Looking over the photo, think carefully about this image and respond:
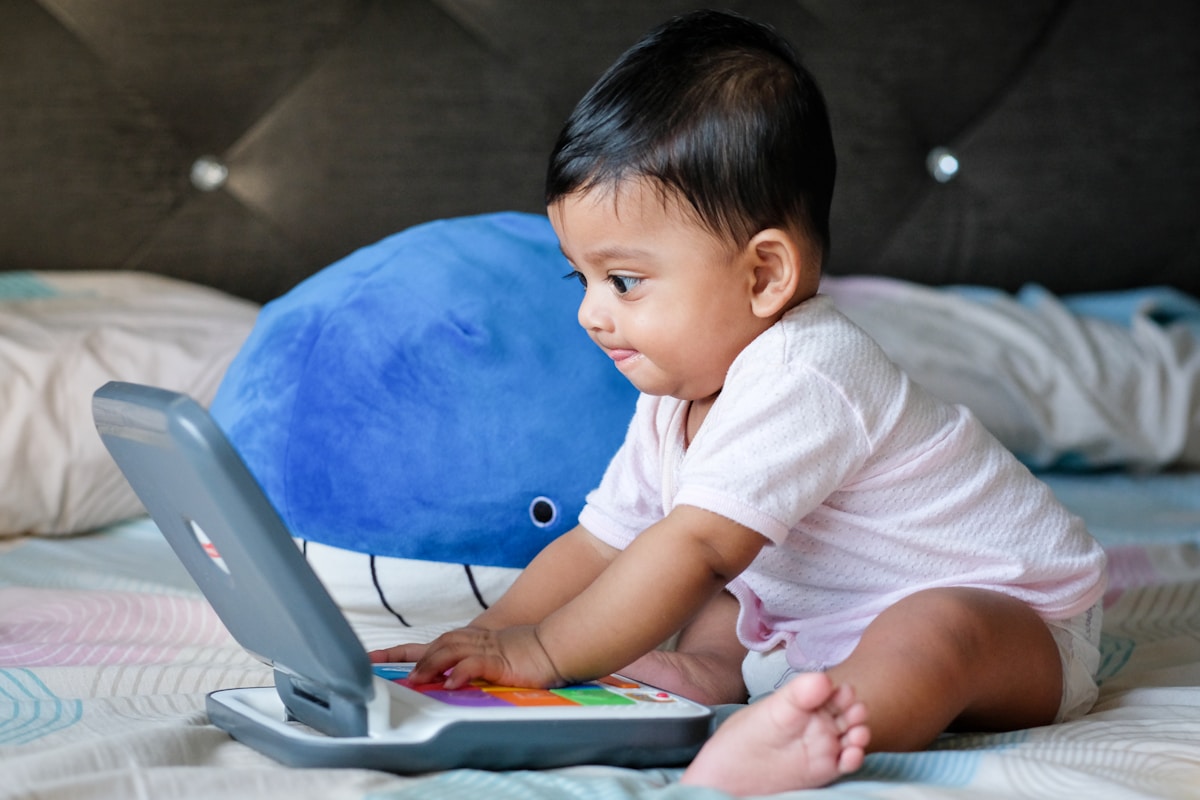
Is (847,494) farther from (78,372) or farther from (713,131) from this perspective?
(78,372)

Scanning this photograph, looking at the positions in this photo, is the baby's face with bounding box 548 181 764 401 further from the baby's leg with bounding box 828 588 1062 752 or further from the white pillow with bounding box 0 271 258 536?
the white pillow with bounding box 0 271 258 536

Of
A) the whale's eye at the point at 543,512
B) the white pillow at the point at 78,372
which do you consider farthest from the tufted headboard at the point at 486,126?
the whale's eye at the point at 543,512

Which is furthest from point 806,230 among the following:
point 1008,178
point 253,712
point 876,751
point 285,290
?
point 1008,178

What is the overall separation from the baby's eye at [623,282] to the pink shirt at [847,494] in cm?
9

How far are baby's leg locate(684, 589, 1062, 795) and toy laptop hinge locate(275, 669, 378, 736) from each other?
18 centimetres

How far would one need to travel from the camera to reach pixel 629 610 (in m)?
0.79

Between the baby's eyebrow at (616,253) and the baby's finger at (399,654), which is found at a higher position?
the baby's eyebrow at (616,253)

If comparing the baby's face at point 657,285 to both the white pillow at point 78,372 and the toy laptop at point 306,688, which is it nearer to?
the toy laptop at point 306,688

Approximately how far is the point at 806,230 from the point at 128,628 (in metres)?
0.62

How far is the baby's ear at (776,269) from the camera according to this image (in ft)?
2.77

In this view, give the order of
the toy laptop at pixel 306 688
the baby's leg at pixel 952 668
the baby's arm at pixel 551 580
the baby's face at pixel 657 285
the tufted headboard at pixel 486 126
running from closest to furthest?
1. the toy laptop at pixel 306 688
2. the baby's leg at pixel 952 668
3. the baby's face at pixel 657 285
4. the baby's arm at pixel 551 580
5. the tufted headboard at pixel 486 126

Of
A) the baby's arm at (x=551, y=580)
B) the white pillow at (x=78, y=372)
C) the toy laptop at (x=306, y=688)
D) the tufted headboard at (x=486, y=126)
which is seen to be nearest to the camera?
the toy laptop at (x=306, y=688)

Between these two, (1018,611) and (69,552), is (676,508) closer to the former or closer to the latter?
(1018,611)

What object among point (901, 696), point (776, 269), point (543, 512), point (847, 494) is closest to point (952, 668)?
point (901, 696)
